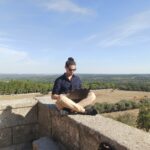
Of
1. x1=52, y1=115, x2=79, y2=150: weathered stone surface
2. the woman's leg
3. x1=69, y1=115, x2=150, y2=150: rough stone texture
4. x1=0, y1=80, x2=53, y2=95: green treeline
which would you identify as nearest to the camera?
x1=69, y1=115, x2=150, y2=150: rough stone texture

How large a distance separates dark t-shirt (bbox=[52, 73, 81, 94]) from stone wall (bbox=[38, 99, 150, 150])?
321 mm

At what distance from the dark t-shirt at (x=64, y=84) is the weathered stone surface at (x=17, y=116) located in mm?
1082

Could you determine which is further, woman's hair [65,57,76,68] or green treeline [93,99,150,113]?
green treeline [93,99,150,113]

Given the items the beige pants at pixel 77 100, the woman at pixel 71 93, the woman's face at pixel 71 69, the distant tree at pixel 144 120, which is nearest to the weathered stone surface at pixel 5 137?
the woman at pixel 71 93

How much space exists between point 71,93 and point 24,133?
1.56 m

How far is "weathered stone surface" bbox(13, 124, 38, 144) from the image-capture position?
17.7ft

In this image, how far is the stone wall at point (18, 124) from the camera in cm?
529

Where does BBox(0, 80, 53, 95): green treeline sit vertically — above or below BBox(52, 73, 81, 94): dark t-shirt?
below

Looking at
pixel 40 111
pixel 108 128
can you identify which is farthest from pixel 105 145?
pixel 40 111

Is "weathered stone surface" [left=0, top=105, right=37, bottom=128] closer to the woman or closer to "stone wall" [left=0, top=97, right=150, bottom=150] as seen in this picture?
"stone wall" [left=0, top=97, right=150, bottom=150]

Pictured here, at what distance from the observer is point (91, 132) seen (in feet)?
10.8

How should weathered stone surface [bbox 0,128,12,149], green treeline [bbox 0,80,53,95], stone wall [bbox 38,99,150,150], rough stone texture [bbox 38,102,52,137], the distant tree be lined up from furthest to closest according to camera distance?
green treeline [bbox 0,80,53,95], the distant tree, weathered stone surface [bbox 0,128,12,149], rough stone texture [bbox 38,102,52,137], stone wall [bbox 38,99,150,150]

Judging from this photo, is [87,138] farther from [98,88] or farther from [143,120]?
[98,88]

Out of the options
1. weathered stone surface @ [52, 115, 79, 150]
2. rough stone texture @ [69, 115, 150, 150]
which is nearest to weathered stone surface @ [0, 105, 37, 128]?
weathered stone surface @ [52, 115, 79, 150]
